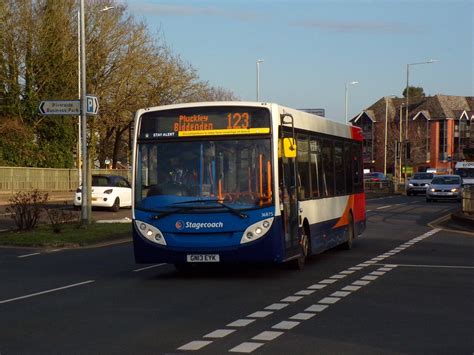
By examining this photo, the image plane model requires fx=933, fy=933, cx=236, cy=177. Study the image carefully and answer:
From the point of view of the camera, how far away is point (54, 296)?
13023mm

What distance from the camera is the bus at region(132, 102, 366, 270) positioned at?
14.6m

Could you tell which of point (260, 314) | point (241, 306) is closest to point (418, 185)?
point (241, 306)

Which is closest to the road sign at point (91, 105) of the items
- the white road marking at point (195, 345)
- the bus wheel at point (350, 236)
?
the bus wheel at point (350, 236)

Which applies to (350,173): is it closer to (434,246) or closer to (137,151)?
(434,246)

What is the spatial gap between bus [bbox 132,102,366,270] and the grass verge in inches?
317

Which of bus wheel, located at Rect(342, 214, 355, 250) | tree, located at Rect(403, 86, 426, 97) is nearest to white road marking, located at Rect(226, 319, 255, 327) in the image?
bus wheel, located at Rect(342, 214, 355, 250)

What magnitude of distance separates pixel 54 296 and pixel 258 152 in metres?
3.97

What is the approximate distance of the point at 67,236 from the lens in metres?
23.6

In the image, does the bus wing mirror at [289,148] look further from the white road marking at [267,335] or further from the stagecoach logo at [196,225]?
the white road marking at [267,335]

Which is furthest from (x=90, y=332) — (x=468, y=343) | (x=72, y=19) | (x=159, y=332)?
(x=72, y=19)

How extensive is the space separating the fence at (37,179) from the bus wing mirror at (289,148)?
37.5m

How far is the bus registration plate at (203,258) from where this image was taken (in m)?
14.6

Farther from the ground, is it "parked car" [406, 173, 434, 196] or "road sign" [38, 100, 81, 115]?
"road sign" [38, 100, 81, 115]

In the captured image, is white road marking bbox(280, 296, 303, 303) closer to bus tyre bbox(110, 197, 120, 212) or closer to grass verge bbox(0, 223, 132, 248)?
grass verge bbox(0, 223, 132, 248)
